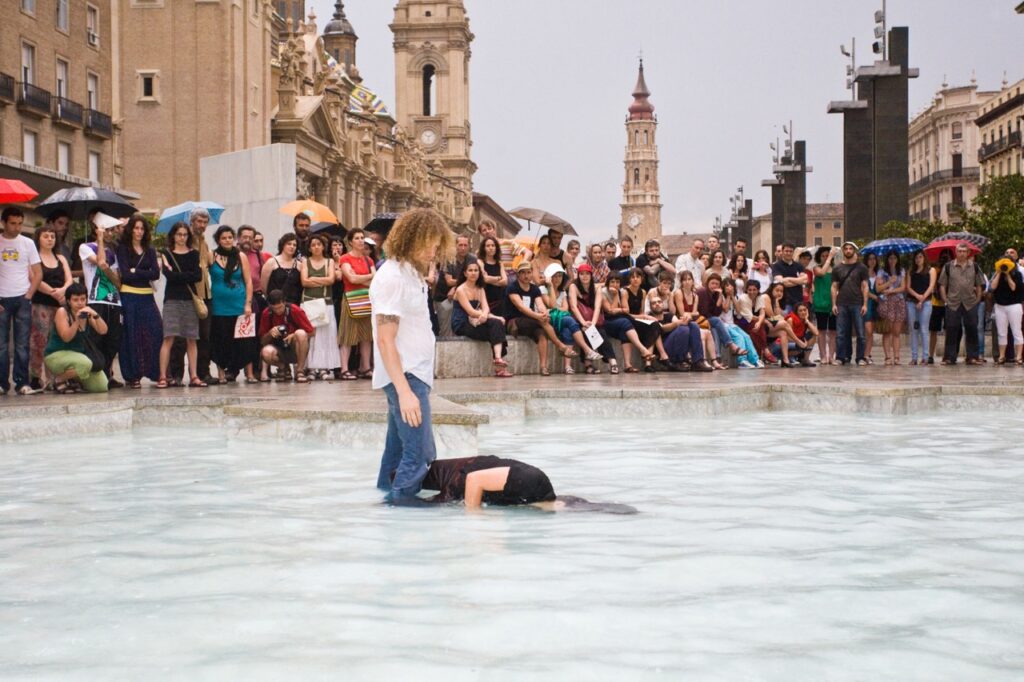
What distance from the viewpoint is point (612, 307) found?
53.0ft

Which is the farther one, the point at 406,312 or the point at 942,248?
the point at 942,248

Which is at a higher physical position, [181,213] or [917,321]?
[181,213]

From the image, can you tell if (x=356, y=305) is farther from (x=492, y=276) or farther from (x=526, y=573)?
(x=526, y=573)

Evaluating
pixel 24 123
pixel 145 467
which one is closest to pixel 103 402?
pixel 145 467

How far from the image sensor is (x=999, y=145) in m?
83.9

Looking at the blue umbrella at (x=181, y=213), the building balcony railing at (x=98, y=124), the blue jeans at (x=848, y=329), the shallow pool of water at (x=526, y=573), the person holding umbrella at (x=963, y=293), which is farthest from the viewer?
the building balcony railing at (x=98, y=124)

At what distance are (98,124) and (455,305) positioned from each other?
3781 centimetres

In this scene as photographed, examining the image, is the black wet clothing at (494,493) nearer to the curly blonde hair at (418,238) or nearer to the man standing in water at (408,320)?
the man standing in water at (408,320)

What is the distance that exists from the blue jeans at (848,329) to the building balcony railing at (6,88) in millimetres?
32102

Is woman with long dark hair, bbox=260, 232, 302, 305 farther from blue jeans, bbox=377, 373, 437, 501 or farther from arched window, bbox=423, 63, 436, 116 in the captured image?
arched window, bbox=423, 63, 436, 116

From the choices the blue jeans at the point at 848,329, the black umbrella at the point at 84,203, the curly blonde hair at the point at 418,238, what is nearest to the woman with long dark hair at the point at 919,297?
the blue jeans at the point at 848,329

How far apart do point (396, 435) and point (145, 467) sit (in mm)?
2607

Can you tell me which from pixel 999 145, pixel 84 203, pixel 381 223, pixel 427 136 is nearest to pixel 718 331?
pixel 381 223

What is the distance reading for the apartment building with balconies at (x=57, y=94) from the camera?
4178 centimetres
